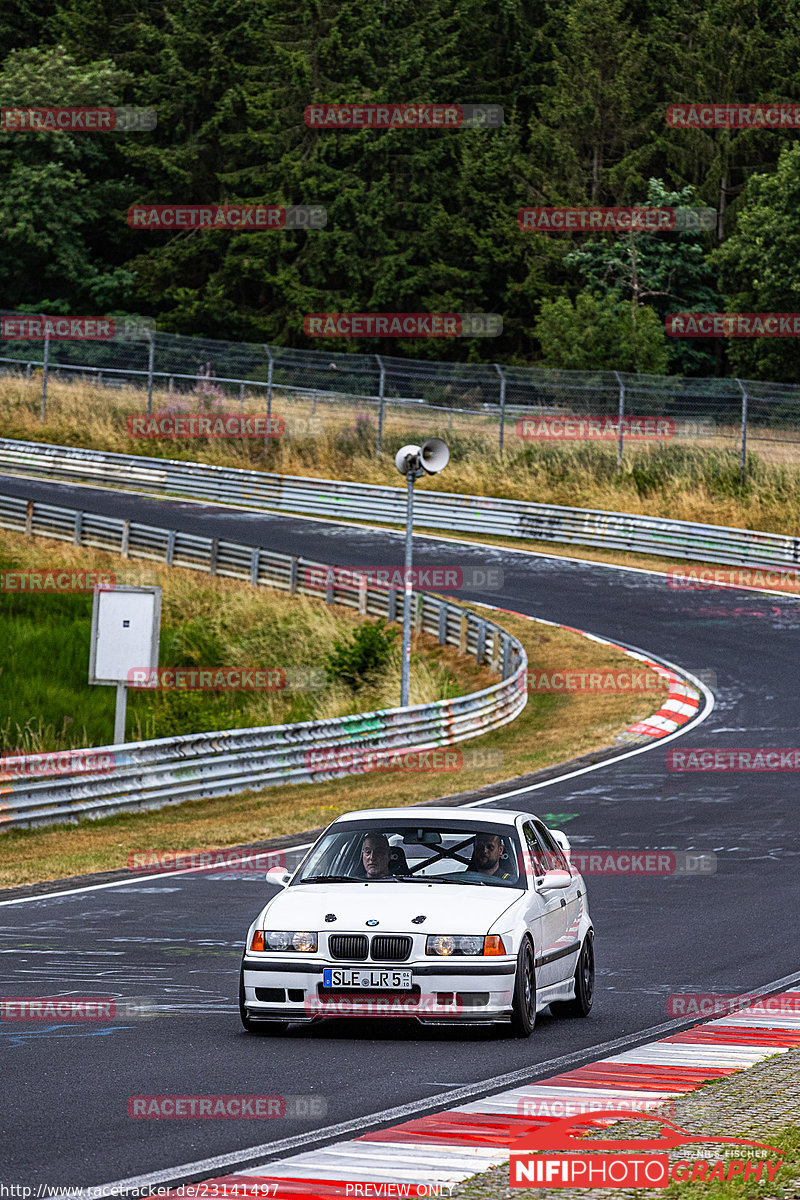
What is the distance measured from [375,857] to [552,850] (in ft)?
4.86

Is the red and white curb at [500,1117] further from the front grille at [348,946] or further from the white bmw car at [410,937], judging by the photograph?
the front grille at [348,946]

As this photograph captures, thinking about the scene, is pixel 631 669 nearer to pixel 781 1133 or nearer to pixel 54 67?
pixel 781 1133

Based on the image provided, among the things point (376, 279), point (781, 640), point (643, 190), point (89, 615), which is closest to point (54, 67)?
point (376, 279)

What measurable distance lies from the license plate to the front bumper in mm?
25

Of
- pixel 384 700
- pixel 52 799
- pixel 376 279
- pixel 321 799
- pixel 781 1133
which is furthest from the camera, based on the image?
pixel 376 279

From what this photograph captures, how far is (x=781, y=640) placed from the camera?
3416cm

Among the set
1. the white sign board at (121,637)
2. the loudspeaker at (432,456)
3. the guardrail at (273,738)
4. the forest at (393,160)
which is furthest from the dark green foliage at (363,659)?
the forest at (393,160)

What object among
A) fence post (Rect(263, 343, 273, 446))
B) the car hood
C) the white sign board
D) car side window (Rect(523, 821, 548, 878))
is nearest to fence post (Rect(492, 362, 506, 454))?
fence post (Rect(263, 343, 273, 446))

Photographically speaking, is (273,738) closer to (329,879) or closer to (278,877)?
(278,877)

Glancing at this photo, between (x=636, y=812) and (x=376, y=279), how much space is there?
53.4m

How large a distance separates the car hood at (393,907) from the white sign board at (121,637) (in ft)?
41.1

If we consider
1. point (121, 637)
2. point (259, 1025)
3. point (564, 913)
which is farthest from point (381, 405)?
point (259, 1025)

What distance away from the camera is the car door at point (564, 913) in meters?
9.72

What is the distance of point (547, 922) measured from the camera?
31.2ft
